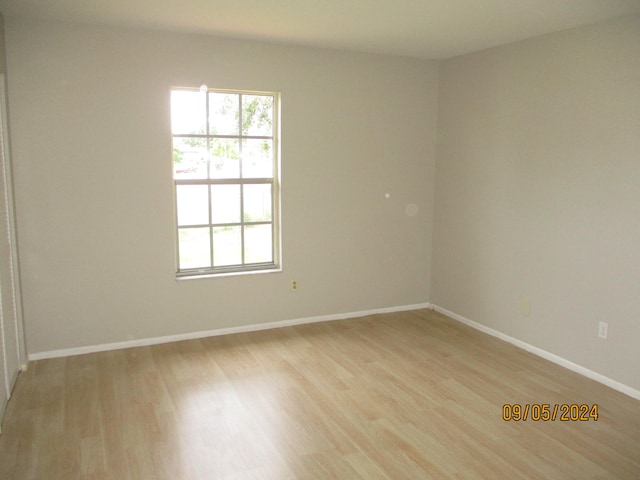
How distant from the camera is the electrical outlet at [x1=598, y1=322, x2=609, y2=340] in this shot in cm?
354

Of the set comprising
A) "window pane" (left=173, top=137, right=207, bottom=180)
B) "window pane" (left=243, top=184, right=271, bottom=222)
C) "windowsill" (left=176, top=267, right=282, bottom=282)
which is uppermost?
"window pane" (left=173, top=137, right=207, bottom=180)

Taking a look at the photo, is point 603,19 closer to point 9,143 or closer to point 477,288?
point 477,288

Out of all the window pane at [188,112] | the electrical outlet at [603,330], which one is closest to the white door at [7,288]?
the window pane at [188,112]

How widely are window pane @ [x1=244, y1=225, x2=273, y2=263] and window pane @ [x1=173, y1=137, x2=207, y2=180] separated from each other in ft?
2.13

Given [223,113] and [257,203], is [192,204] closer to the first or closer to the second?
[257,203]

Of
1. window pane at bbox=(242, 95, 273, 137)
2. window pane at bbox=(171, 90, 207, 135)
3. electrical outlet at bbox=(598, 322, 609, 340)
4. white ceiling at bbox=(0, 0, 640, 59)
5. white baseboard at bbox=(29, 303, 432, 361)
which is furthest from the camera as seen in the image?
window pane at bbox=(242, 95, 273, 137)

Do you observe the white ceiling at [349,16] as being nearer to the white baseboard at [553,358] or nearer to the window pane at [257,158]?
the window pane at [257,158]

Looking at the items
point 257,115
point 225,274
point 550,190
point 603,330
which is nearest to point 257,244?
point 225,274

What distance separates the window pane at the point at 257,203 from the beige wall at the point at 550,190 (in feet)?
5.65

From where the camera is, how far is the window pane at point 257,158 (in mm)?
4449

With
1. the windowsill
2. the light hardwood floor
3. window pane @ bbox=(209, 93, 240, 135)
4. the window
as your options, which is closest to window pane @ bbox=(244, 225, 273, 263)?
the window

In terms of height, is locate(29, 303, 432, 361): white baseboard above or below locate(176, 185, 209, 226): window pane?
below

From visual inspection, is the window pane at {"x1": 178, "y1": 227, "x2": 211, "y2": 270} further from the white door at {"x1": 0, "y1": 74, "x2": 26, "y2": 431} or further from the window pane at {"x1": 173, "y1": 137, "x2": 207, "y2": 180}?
the white door at {"x1": 0, "y1": 74, "x2": 26, "y2": 431}

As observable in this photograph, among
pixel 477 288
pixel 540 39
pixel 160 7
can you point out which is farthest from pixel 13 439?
pixel 540 39
